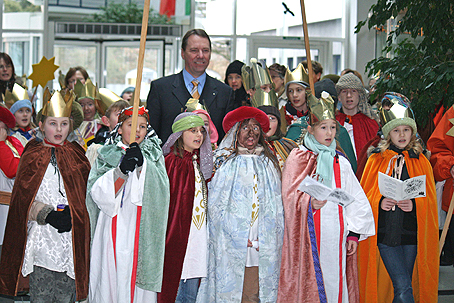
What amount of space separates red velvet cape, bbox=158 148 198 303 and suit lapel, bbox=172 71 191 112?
2.44ft

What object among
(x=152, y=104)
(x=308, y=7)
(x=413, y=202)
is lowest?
(x=413, y=202)

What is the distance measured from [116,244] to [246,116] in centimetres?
122

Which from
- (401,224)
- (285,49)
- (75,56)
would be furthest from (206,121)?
(285,49)

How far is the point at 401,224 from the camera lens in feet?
12.4

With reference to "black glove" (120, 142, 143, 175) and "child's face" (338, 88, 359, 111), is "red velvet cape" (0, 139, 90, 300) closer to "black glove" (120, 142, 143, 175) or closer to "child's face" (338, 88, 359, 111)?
"black glove" (120, 142, 143, 175)

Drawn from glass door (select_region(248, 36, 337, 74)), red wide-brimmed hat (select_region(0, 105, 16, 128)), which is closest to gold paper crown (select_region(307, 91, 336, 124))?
red wide-brimmed hat (select_region(0, 105, 16, 128))

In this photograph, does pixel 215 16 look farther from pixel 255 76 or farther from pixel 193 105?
pixel 193 105

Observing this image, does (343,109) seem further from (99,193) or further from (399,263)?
(99,193)

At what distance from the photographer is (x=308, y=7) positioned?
397 inches

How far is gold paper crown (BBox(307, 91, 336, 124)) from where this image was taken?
143 inches

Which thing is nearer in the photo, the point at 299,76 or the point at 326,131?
the point at 326,131

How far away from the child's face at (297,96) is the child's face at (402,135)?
3.60 ft

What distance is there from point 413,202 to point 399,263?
45cm

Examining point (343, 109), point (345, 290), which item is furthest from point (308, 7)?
point (345, 290)
